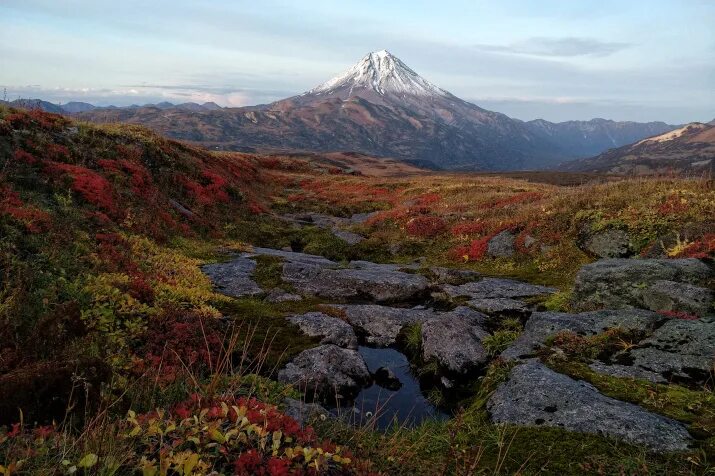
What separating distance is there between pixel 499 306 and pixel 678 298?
4453 mm

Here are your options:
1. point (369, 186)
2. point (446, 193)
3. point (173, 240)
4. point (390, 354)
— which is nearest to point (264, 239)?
point (173, 240)

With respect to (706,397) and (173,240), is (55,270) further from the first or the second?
(706,397)

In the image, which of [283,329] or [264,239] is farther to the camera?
[264,239]

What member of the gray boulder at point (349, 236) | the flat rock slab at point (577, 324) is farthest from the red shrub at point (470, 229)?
the flat rock slab at point (577, 324)

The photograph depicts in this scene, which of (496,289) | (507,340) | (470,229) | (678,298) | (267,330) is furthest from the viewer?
(470,229)

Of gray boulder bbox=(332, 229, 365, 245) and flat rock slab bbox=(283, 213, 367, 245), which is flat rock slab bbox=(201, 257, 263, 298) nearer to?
gray boulder bbox=(332, 229, 365, 245)

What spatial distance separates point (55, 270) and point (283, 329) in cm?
557

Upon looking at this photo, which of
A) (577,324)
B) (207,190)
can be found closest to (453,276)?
(577,324)

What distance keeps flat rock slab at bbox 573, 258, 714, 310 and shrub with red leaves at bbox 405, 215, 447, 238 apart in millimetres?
13537

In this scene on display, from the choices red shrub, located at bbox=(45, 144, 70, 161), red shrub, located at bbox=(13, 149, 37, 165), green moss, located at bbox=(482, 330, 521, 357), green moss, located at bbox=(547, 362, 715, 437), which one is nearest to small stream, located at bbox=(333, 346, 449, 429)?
green moss, located at bbox=(482, 330, 521, 357)

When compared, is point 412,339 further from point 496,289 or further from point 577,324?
point 496,289

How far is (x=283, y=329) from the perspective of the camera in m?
11.8

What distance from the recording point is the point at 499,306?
533 inches

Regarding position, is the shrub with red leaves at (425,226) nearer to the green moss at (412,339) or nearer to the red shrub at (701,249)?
the red shrub at (701,249)
